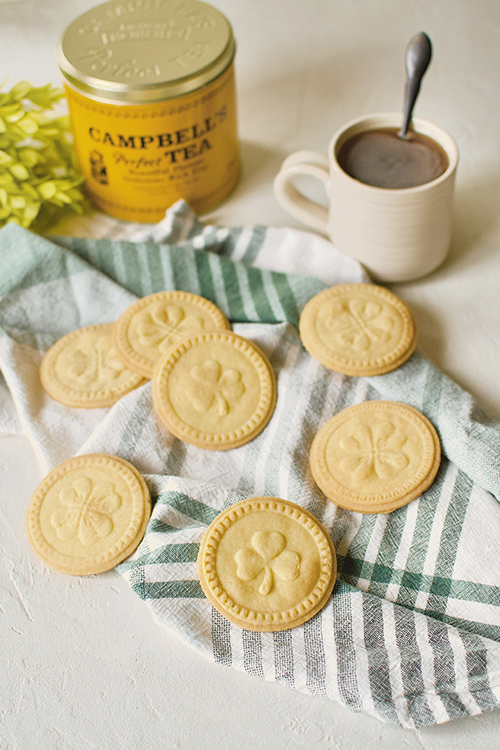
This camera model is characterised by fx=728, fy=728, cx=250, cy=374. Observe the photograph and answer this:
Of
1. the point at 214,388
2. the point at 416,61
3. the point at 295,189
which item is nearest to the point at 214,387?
the point at 214,388

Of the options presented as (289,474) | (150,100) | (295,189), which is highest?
(150,100)

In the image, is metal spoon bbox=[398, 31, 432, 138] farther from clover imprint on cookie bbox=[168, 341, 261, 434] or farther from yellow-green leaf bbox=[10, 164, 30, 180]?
yellow-green leaf bbox=[10, 164, 30, 180]

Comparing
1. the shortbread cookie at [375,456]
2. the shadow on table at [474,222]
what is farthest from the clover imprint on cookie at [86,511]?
the shadow on table at [474,222]

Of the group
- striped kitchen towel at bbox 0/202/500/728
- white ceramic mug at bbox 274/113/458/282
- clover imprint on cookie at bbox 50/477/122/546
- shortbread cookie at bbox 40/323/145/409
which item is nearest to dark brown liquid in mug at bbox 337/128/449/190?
white ceramic mug at bbox 274/113/458/282

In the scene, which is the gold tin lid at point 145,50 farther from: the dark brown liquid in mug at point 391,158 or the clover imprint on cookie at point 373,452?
the clover imprint on cookie at point 373,452

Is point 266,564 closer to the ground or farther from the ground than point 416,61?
closer to the ground

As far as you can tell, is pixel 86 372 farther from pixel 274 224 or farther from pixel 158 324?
pixel 274 224
